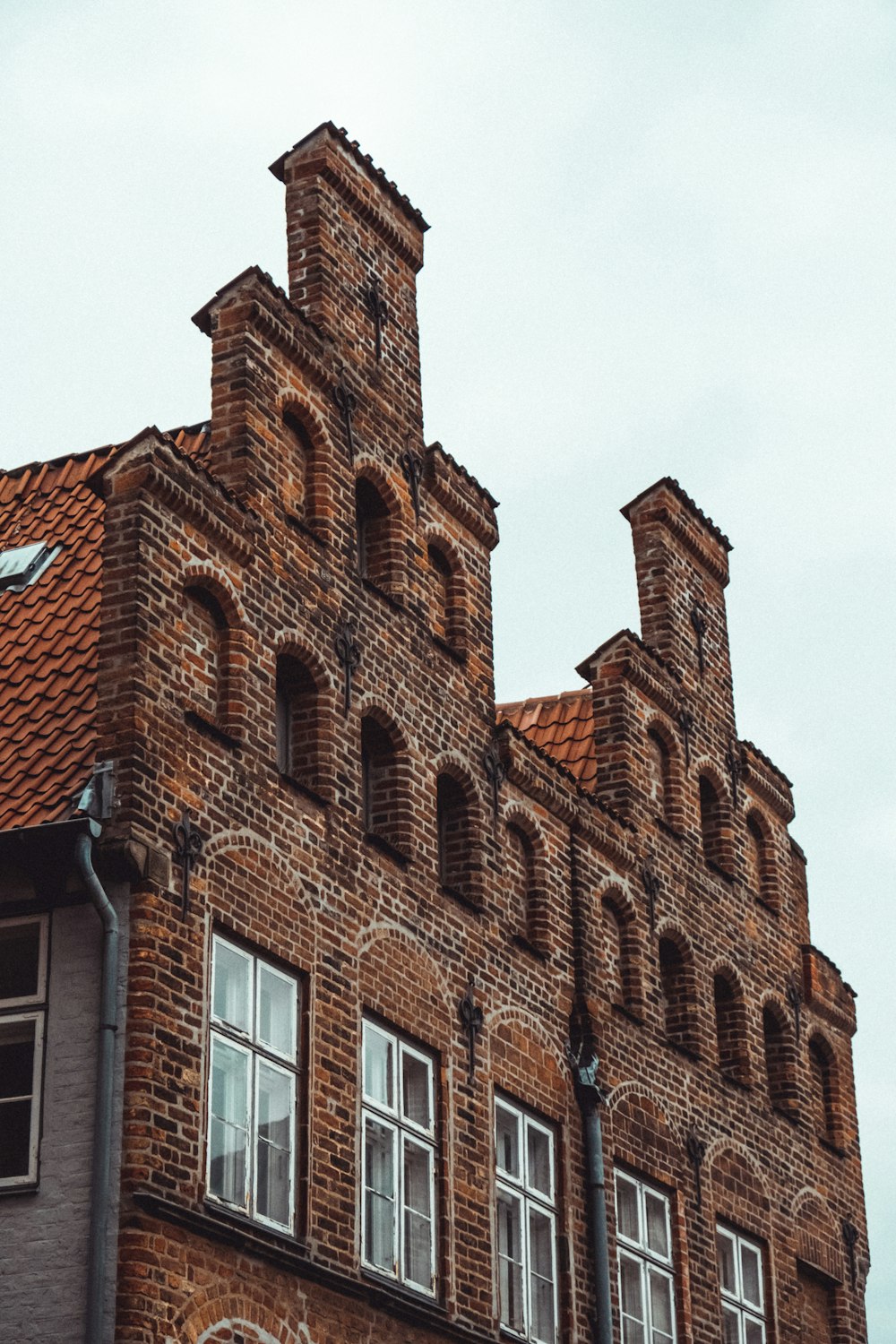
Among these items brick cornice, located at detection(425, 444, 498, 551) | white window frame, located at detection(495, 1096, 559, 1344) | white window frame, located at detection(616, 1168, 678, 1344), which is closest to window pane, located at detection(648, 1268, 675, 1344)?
white window frame, located at detection(616, 1168, 678, 1344)

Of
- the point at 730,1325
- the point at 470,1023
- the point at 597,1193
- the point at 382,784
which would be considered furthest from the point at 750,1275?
the point at 382,784

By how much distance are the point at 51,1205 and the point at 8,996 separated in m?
1.36

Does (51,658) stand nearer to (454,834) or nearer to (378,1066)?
(378,1066)

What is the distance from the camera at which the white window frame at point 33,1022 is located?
45.9 feet

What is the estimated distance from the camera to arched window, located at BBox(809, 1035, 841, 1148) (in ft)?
80.8

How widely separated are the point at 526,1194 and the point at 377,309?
23.5ft

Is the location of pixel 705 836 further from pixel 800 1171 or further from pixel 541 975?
pixel 541 975

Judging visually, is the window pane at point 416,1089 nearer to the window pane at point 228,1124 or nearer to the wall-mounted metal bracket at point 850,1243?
the window pane at point 228,1124

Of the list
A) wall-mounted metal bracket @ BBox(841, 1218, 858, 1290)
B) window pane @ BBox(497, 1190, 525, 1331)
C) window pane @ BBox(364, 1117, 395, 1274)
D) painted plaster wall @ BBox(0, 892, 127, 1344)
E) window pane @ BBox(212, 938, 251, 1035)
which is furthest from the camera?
wall-mounted metal bracket @ BBox(841, 1218, 858, 1290)

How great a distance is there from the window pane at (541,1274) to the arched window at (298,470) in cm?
551

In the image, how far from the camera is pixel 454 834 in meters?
19.2

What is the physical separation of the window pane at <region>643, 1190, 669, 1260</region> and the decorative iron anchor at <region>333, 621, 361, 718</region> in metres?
5.36

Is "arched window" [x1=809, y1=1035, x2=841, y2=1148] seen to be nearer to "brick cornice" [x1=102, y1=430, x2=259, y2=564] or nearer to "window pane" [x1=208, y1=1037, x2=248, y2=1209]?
"brick cornice" [x1=102, y1=430, x2=259, y2=564]

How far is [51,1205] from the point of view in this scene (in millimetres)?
13797
